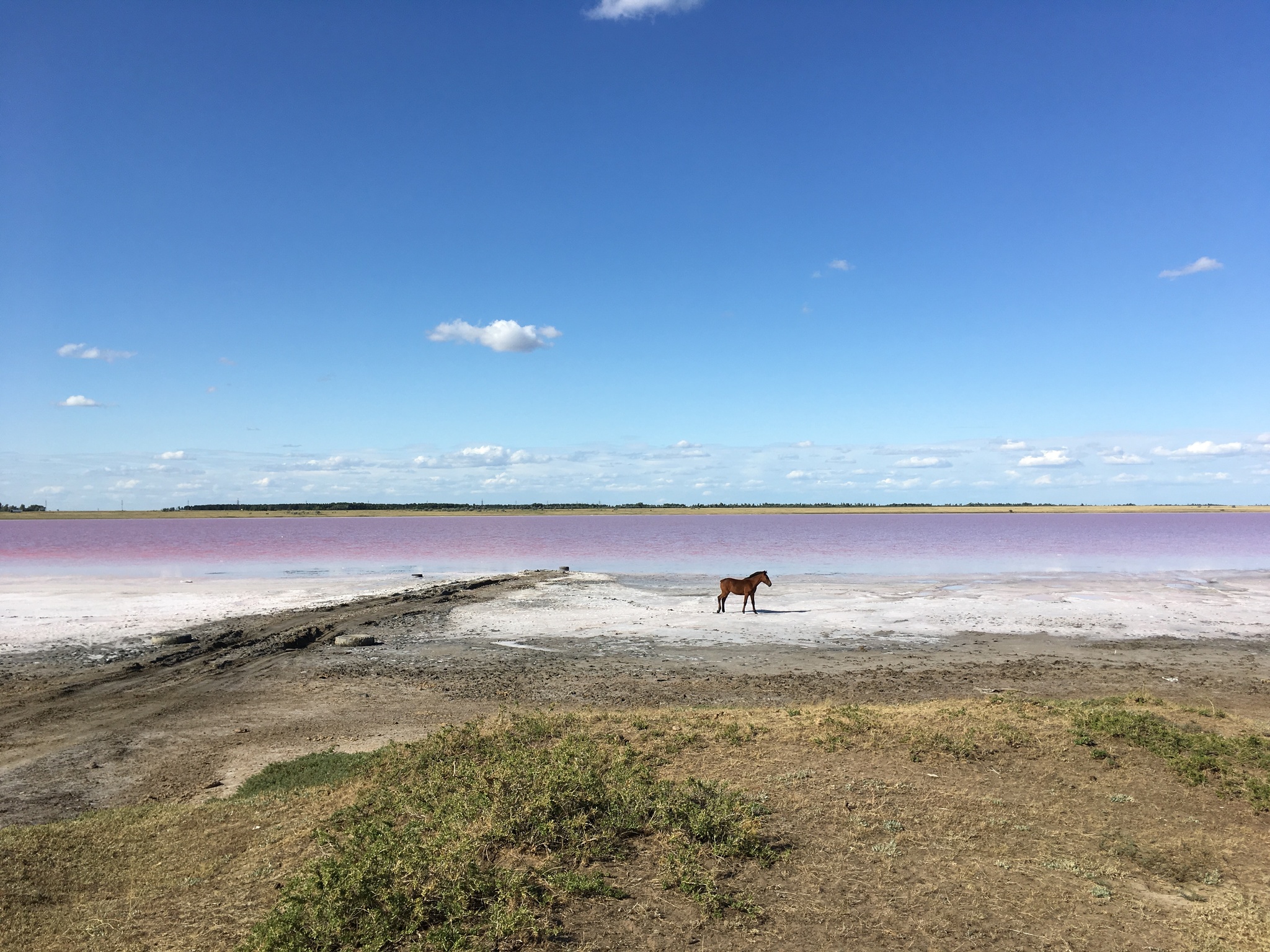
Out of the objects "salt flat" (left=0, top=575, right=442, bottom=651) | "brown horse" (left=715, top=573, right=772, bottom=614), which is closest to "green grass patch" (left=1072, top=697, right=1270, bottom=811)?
"brown horse" (left=715, top=573, right=772, bottom=614)

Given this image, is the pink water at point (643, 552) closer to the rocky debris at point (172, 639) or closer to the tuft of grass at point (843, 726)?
the rocky debris at point (172, 639)

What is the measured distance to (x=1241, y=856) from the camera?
260 inches

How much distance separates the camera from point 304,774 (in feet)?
30.9

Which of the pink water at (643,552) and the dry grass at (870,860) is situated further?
the pink water at (643,552)

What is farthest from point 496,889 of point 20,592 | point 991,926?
point 20,592

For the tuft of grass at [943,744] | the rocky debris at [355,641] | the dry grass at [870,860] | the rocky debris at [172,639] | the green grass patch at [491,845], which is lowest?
the rocky debris at [355,641]

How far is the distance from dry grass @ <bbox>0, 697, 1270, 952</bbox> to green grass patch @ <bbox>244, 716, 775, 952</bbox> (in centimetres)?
23

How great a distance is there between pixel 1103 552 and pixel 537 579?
4008 centimetres

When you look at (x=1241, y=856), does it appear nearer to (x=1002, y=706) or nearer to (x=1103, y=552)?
(x=1002, y=706)

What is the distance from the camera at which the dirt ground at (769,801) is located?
5512mm

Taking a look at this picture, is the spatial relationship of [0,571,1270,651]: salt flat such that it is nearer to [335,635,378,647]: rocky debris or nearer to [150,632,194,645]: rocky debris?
[150,632,194,645]: rocky debris

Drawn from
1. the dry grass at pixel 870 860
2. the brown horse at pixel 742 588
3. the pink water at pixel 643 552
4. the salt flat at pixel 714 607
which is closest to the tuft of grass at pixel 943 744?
the dry grass at pixel 870 860

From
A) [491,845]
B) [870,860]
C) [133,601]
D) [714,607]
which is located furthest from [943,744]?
[133,601]

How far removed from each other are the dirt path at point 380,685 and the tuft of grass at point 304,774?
14.0 inches
